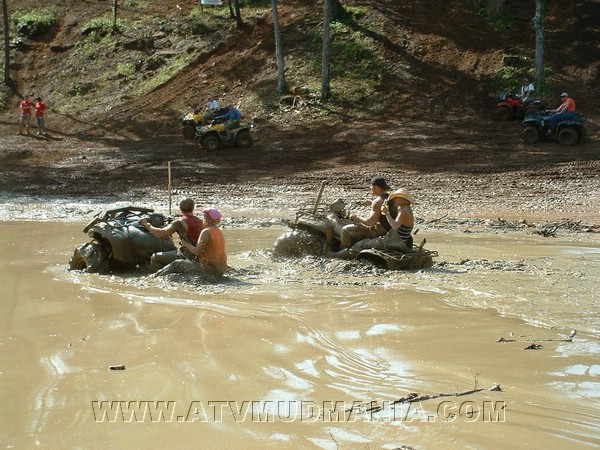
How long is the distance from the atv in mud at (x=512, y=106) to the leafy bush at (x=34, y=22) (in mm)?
21407

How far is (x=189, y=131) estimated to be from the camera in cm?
2492

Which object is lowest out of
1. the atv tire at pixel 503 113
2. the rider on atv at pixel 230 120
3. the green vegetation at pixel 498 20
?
the rider on atv at pixel 230 120

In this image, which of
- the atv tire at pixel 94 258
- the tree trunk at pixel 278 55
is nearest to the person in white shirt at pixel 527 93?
the tree trunk at pixel 278 55

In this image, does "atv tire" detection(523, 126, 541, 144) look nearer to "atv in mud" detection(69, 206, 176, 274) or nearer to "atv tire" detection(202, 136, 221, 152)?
"atv tire" detection(202, 136, 221, 152)

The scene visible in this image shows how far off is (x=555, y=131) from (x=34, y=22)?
24.4 meters

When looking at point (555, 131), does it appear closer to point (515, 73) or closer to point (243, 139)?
point (515, 73)

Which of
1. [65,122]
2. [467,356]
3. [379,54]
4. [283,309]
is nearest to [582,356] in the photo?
[467,356]

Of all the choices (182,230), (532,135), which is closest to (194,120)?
(532,135)

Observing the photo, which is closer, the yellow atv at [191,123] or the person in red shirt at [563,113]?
the person in red shirt at [563,113]

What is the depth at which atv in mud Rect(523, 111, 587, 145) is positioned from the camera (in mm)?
21234

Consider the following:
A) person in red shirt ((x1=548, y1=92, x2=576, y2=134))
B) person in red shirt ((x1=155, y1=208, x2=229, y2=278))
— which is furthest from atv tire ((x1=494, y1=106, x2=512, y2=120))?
person in red shirt ((x1=155, y1=208, x2=229, y2=278))

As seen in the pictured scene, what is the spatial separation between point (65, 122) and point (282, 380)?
24486 millimetres

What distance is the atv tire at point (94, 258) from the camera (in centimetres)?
1092

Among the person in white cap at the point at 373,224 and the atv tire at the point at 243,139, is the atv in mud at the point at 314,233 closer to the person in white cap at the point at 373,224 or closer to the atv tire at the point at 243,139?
the person in white cap at the point at 373,224
